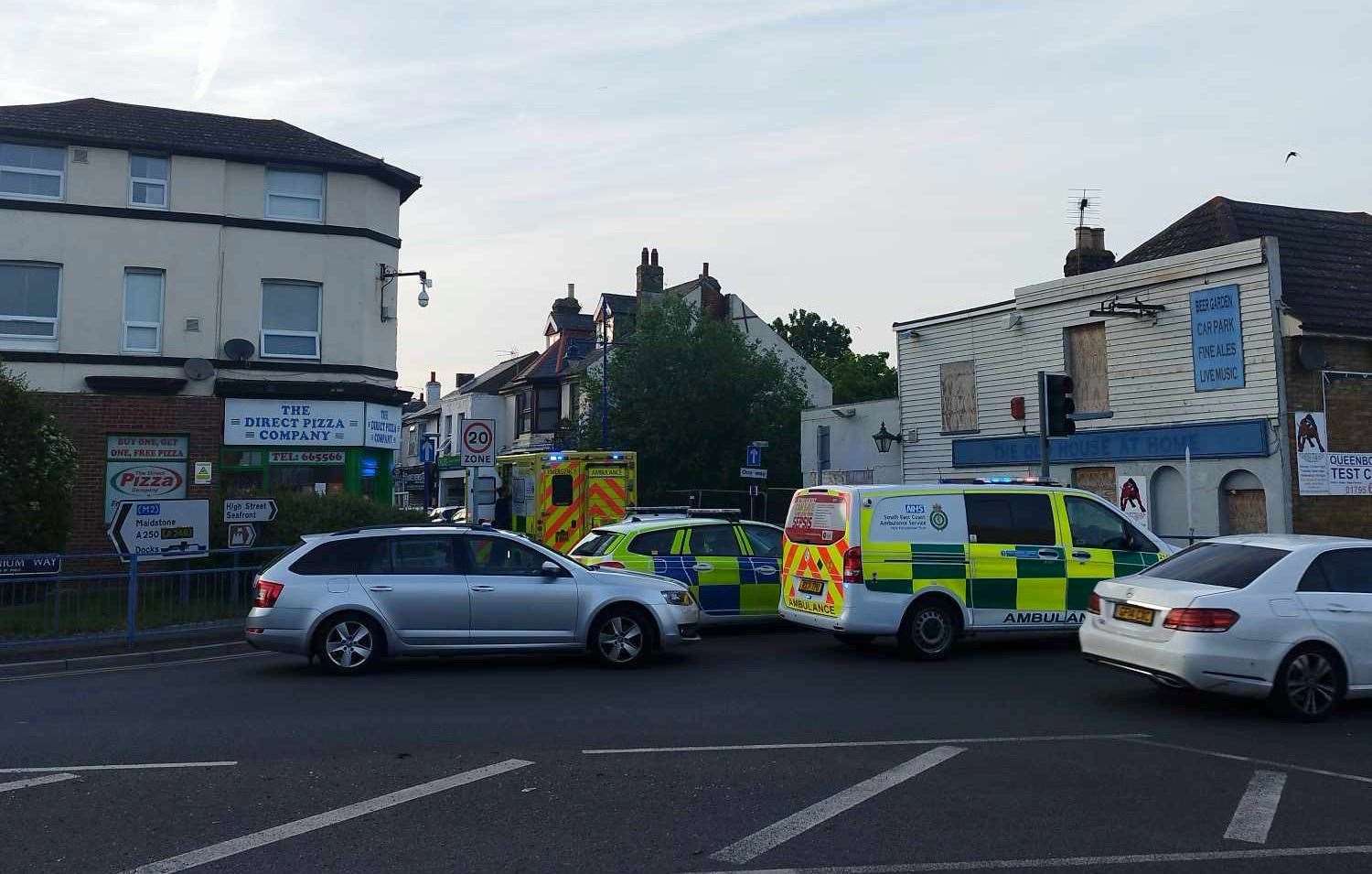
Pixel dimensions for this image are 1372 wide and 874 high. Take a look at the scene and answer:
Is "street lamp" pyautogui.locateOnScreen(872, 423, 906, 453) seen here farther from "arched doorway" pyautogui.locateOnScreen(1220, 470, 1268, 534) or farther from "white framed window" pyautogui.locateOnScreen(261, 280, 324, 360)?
"white framed window" pyautogui.locateOnScreen(261, 280, 324, 360)

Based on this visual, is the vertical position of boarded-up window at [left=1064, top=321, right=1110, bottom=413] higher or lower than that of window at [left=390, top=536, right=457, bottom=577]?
higher

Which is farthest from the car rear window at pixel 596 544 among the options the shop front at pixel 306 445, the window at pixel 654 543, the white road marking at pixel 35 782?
the shop front at pixel 306 445

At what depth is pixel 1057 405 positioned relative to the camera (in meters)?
15.8

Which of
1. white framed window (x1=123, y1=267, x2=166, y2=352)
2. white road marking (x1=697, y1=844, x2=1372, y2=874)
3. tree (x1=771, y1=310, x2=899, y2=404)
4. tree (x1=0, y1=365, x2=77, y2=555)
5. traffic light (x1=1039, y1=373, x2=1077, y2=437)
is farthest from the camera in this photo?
tree (x1=771, y1=310, x2=899, y2=404)

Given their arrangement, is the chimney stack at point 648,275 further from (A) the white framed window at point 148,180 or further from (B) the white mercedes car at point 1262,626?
(B) the white mercedes car at point 1262,626

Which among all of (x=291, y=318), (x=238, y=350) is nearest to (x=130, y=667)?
(x=238, y=350)

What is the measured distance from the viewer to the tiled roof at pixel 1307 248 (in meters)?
20.5

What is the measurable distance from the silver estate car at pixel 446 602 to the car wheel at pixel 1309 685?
5500mm

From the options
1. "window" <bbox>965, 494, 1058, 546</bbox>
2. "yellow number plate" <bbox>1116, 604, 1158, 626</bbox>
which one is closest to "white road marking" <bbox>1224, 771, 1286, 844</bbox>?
"yellow number plate" <bbox>1116, 604, 1158, 626</bbox>

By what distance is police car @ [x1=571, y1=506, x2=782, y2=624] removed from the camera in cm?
1435

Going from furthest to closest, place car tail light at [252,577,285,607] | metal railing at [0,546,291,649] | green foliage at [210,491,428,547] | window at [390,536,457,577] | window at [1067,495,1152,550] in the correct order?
green foliage at [210,491,428,547] < metal railing at [0,546,291,649] < window at [1067,495,1152,550] < window at [390,536,457,577] < car tail light at [252,577,285,607]

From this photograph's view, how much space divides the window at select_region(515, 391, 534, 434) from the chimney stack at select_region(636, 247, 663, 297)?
6.89m

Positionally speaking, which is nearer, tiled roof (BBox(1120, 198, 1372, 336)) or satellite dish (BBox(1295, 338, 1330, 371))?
satellite dish (BBox(1295, 338, 1330, 371))

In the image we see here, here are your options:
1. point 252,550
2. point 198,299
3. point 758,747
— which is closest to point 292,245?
point 198,299
